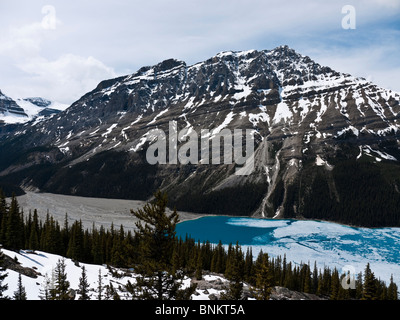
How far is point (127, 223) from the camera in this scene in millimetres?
169125

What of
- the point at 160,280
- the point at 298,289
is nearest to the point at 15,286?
the point at 160,280

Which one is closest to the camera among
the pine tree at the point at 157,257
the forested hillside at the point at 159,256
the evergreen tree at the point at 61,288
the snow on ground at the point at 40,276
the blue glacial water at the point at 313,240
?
the pine tree at the point at 157,257

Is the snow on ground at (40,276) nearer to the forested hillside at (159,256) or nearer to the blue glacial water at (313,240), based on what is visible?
the forested hillside at (159,256)

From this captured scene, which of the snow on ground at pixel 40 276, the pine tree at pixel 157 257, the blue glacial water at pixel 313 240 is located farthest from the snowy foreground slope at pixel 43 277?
the blue glacial water at pixel 313 240

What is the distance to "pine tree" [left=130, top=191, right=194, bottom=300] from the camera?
19562mm

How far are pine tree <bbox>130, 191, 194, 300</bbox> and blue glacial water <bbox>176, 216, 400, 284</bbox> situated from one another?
104 meters

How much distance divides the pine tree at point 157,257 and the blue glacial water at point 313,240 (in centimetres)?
10429

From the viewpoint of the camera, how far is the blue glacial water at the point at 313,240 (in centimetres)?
11738

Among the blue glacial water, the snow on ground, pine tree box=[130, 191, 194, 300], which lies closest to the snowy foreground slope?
the snow on ground

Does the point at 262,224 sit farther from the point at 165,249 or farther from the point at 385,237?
the point at 165,249

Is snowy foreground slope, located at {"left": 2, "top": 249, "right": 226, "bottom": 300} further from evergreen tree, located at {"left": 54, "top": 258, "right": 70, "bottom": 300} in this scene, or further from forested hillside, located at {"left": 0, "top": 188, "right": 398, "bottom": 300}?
forested hillside, located at {"left": 0, "top": 188, "right": 398, "bottom": 300}

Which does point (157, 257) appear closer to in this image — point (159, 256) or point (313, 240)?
point (159, 256)
